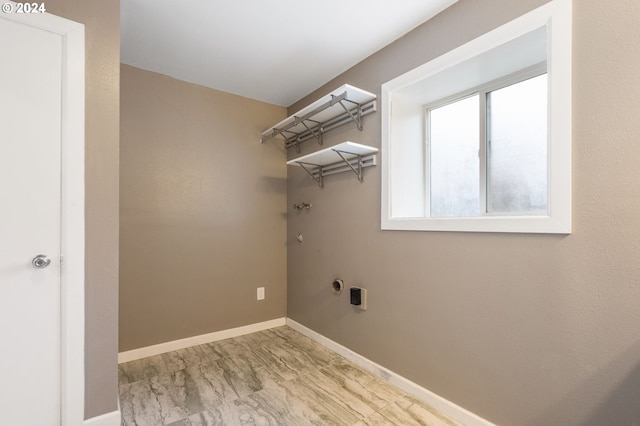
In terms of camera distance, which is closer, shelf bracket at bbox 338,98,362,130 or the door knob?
the door knob

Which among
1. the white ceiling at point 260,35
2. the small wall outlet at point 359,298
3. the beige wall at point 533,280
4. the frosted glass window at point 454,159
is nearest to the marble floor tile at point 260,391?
the beige wall at point 533,280

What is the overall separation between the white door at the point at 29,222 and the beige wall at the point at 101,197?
12 centimetres

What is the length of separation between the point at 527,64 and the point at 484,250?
3.26 feet

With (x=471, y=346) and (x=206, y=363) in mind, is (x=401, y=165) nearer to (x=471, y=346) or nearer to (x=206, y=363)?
(x=471, y=346)

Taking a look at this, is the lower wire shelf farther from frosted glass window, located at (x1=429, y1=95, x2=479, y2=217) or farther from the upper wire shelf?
frosted glass window, located at (x1=429, y1=95, x2=479, y2=217)

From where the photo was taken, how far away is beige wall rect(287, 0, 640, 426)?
1.08m

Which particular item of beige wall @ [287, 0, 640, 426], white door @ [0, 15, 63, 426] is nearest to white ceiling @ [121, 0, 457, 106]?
beige wall @ [287, 0, 640, 426]

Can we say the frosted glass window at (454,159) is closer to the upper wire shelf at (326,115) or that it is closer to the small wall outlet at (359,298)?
the upper wire shelf at (326,115)

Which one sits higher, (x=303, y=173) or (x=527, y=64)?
(x=527, y=64)

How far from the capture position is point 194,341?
2.49 meters

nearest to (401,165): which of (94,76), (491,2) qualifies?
(491,2)

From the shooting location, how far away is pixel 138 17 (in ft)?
5.62

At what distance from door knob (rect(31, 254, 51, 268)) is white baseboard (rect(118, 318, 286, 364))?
3.92 ft

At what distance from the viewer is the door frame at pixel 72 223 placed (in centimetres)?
139
